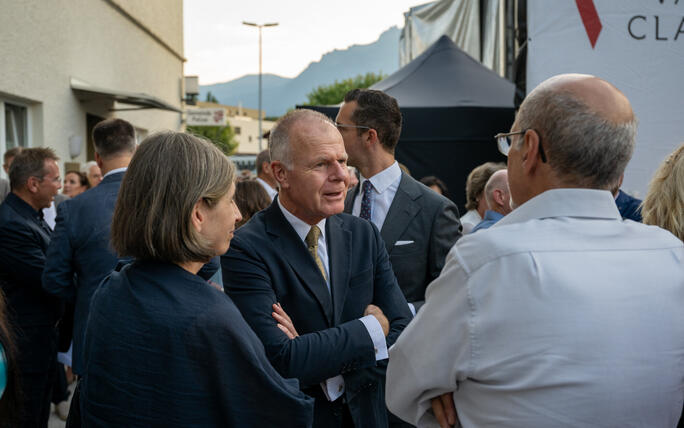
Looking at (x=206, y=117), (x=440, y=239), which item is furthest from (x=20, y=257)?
(x=206, y=117)

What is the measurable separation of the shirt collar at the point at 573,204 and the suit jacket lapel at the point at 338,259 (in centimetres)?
95

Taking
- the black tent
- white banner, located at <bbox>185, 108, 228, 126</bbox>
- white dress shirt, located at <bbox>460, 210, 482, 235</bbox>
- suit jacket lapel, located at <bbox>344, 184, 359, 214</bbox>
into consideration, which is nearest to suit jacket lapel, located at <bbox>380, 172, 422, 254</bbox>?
suit jacket lapel, located at <bbox>344, 184, 359, 214</bbox>

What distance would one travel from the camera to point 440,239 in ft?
9.83

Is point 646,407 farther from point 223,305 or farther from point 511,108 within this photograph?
point 511,108

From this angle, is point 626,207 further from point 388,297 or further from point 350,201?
point 388,297

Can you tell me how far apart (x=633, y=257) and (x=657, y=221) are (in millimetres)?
1072

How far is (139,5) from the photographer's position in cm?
1436

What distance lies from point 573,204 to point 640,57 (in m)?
4.44

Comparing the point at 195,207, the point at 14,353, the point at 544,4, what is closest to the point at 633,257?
the point at 195,207

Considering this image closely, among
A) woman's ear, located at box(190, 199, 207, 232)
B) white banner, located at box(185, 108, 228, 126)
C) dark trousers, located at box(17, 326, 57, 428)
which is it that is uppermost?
white banner, located at box(185, 108, 228, 126)

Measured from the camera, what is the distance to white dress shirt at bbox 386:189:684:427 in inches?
54.9

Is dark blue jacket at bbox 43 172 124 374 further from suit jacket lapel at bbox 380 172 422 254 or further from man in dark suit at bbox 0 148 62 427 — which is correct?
suit jacket lapel at bbox 380 172 422 254

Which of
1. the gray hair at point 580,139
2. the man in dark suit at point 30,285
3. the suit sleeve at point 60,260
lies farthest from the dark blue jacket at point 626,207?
the man in dark suit at point 30,285

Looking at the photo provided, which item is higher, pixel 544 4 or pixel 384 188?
pixel 544 4
